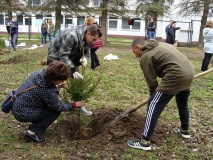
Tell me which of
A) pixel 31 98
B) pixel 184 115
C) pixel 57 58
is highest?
pixel 57 58

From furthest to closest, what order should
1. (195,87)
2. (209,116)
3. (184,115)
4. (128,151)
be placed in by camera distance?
(195,87)
(209,116)
(184,115)
(128,151)

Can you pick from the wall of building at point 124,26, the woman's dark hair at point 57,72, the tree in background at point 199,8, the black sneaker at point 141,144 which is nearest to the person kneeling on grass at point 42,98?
the woman's dark hair at point 57,72

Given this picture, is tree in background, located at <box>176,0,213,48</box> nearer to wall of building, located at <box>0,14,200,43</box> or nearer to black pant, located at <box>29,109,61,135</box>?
wall of building, located at <box>0,14,200,43</box>

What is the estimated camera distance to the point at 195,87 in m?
7.77

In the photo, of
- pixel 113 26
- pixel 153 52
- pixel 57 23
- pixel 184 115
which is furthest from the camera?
pixel 113 26

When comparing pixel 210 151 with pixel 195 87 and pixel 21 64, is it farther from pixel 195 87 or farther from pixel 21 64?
pixel 21 64

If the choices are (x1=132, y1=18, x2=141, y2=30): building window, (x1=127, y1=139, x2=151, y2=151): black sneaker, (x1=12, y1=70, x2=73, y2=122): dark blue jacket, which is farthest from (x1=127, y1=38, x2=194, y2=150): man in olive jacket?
(x1=132, y1=18, x2=141, y2=30): building window

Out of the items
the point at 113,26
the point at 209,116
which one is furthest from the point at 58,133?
the point at 113,26

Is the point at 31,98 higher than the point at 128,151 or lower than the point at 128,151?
higher

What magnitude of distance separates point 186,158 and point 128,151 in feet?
2.45

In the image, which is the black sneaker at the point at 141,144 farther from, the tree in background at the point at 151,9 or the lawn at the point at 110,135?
the tree in background at the point at 151,9

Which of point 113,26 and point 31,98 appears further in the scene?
point 113,26

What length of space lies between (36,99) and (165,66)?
1.65m

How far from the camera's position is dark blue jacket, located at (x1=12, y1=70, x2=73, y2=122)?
362cm
